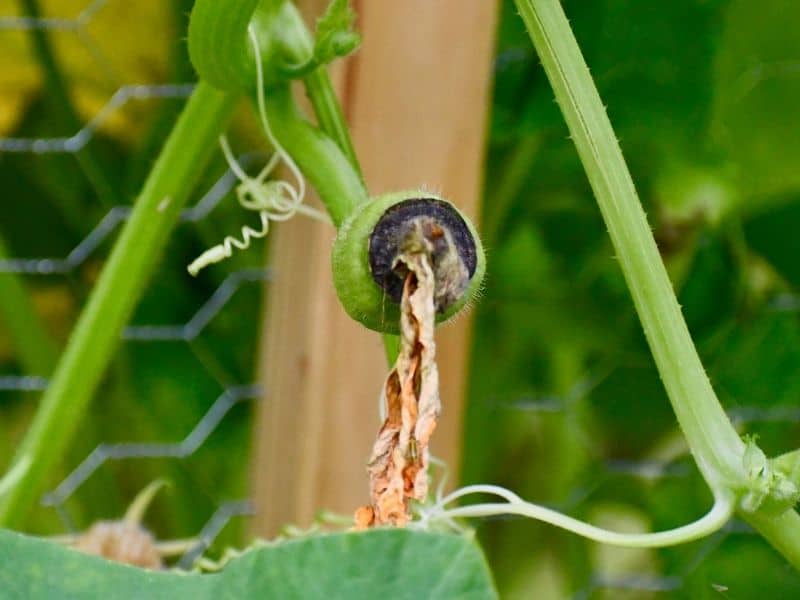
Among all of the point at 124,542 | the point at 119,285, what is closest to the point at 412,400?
the point at 119,285

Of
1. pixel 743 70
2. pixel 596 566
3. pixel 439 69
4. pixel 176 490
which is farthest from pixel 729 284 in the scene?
pixel 176 490

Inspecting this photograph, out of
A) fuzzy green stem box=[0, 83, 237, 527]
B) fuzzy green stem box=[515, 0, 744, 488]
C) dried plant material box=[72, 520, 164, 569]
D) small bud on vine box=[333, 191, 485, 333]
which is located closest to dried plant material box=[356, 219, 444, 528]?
small bud on vine box=[333, 191, 485, 333]

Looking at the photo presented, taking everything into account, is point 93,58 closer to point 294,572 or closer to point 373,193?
point 373,193

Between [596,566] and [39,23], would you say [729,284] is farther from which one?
[39,23]

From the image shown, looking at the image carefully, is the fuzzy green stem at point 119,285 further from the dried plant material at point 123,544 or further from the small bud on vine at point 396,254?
the small bud on vine at point 396,254

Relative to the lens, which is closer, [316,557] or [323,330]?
[316,557]

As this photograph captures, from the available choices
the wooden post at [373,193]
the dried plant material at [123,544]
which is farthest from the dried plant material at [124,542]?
the wooden post at [373,193]

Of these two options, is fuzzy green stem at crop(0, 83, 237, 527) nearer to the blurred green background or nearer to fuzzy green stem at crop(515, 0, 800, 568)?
fuzzy green stem at crop(515, 0, 800, 568)
